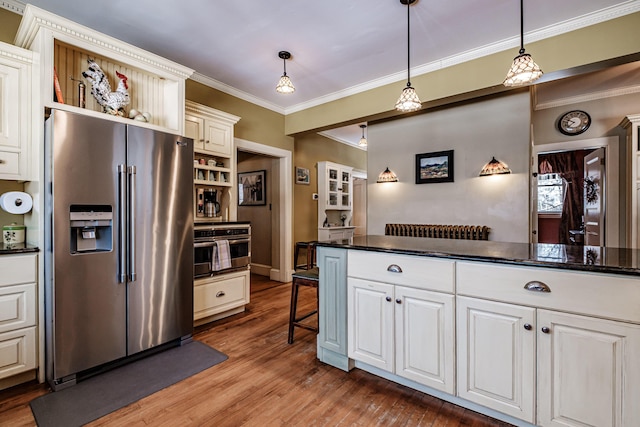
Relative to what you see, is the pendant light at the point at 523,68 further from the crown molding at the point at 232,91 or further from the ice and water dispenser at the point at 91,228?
the crown molding at the point at 232,91

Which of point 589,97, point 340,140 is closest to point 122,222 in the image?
point 340,140

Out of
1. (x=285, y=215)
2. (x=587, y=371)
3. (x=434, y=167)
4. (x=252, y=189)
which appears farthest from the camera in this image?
(x=252, y=189)

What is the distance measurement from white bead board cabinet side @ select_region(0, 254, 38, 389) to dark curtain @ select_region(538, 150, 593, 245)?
7.66m

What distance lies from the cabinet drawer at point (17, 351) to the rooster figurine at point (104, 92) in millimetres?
→ 1725

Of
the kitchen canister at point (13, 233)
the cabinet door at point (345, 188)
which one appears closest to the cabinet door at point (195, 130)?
the kitchen canister at point (13, 233)

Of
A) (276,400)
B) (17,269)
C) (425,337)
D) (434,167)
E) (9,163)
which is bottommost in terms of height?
(276,400)

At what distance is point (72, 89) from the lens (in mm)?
2500

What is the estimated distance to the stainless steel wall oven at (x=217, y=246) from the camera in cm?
292

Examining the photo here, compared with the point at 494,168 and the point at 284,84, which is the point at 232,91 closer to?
the point at 284,84

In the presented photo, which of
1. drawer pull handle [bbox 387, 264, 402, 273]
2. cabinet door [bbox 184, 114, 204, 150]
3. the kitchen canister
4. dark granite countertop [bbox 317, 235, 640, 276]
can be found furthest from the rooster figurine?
drawer pull handle [bbox 387, 264, 402, 273]

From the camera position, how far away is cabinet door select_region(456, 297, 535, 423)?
1473 mm

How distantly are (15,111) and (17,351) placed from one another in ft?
5.29

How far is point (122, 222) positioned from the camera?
2.20 meters

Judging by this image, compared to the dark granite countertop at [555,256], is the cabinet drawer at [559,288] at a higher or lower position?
lower
